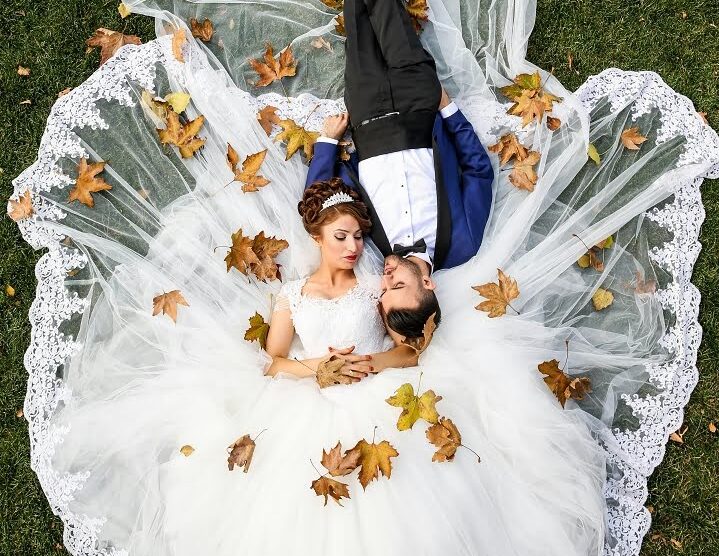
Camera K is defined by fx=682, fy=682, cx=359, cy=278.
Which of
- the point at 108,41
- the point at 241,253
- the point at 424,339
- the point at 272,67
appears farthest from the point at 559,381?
the point at 108,41

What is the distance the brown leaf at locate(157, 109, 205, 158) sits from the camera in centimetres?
451

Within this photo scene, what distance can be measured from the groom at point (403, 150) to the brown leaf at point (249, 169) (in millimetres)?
318

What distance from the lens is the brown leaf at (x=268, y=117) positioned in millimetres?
4574

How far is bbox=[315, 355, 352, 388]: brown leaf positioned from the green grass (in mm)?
2021

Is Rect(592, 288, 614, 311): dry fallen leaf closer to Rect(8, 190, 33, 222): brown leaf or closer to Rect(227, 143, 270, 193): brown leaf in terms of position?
Rect(227, 143, 270, 193): brown leaf

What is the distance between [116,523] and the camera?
405 cm

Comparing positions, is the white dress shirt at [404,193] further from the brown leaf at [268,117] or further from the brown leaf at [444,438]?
the brown leaf at [444,438]

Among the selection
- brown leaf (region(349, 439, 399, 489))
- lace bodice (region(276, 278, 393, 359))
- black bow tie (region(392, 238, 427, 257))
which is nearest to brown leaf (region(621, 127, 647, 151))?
black bow tie (region(392, 238, 427, 257))

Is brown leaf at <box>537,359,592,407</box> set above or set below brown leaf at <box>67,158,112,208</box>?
below

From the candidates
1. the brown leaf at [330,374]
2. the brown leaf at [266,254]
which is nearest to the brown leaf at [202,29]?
the brown leaf at [266,254]

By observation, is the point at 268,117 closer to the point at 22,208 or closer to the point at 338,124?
the point at 338,124

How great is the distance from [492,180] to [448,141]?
15.8 inches

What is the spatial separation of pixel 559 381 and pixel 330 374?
53.7 inches

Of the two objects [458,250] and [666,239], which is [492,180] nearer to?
[458,250]
